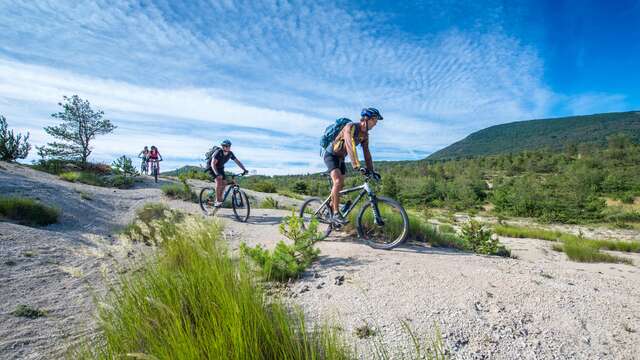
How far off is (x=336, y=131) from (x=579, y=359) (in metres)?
4.76

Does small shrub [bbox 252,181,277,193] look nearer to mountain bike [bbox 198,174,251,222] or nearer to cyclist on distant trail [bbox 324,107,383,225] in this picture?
mountain bike [bbox 198,174,251,222]

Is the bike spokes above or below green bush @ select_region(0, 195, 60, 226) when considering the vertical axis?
above

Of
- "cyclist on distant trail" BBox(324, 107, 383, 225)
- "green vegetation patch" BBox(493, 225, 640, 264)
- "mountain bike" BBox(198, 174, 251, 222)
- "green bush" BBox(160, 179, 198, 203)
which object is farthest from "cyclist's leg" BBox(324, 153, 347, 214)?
"green bush" BBox(160, 179, 198, 203)

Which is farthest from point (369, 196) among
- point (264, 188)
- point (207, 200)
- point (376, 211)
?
point (264, 188)

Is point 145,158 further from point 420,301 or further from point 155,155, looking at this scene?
point 420,301

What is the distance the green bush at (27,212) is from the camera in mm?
7418

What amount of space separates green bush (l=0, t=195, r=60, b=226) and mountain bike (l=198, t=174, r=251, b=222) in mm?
4007

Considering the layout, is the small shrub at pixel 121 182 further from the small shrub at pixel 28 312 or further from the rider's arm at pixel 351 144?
the rider's arm at pixel 351 144

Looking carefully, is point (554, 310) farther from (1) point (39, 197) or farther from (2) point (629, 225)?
(2) point (629, 225)

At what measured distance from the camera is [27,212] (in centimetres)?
770

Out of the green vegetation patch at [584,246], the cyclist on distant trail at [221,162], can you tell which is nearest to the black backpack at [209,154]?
the cyclist on distant trail at [221,162]

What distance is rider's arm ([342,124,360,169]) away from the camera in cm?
538

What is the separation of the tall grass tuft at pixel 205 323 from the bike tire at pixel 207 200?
7909 millimetres

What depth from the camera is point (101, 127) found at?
3050cm
